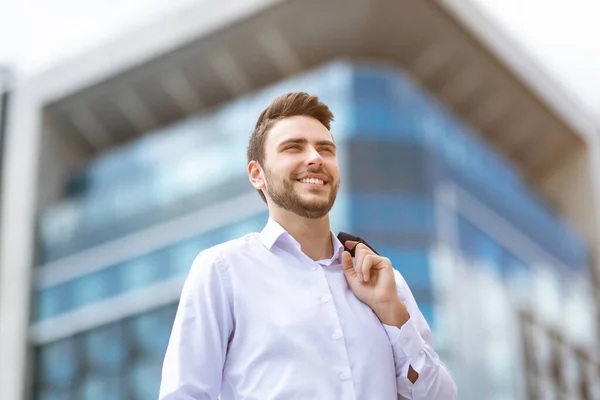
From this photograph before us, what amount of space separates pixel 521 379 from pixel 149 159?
1225cm

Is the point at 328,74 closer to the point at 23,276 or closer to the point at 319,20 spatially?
the point at 319,20

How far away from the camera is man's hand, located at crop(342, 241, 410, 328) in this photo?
106 inches

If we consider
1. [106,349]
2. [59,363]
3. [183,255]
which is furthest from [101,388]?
[183,255]

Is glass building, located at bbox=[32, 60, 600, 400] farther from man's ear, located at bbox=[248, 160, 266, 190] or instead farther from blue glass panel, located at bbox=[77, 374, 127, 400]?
man's ear, located at bbox=[248, 160, 266, 190]

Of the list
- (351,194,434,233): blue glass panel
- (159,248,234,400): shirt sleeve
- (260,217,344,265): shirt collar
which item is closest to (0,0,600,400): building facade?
(351,194,434,233): blue glass panel

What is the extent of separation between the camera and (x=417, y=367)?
8.57 feet

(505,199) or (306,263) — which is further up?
(505,199)

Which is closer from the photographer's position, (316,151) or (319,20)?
(316,151)

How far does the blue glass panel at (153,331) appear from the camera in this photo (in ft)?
93.8

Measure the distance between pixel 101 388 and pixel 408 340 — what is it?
91.4 ft

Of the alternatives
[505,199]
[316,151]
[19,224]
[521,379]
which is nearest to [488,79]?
[505,199]

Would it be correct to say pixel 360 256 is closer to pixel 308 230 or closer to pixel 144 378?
pixel 308 230

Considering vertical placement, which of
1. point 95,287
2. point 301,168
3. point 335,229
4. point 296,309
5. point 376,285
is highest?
point 335,229

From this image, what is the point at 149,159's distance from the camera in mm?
30984
